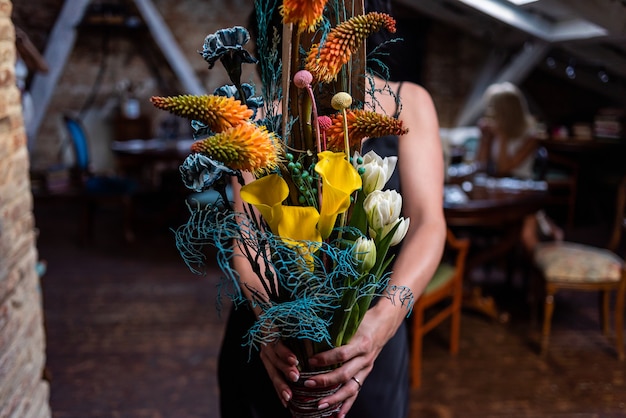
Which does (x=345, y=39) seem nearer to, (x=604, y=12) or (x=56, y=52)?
(x=604, y=12)

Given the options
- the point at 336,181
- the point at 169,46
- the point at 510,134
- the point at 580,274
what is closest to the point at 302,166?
the point at 336,181

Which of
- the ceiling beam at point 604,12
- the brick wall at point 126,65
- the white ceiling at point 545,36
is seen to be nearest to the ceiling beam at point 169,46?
the brick wall at point 126,65

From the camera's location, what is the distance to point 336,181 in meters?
0.73

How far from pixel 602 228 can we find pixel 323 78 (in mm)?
5640

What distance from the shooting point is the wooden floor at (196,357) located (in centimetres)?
260

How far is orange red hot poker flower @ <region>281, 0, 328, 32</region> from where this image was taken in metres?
0.67

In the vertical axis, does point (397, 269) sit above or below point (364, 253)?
Result: below

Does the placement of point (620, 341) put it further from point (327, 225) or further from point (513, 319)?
point (327, 225)

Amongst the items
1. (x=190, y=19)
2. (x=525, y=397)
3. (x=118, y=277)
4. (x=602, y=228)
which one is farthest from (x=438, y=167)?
(x=190, y=19)

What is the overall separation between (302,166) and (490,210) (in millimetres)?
2478

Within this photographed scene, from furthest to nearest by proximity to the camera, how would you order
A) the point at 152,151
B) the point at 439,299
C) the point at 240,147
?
the point at 152,151 → the point at 439,299 → the point at 240,147

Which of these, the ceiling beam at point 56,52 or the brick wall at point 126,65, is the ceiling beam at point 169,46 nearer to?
the brick wall at point 126,65

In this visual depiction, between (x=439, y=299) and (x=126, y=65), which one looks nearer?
(x=439, y=299)

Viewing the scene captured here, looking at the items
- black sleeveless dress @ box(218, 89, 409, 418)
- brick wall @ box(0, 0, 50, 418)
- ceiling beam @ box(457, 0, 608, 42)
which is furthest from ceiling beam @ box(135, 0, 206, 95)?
black sleeveless dress @ box(218, 89, 409, 418)
